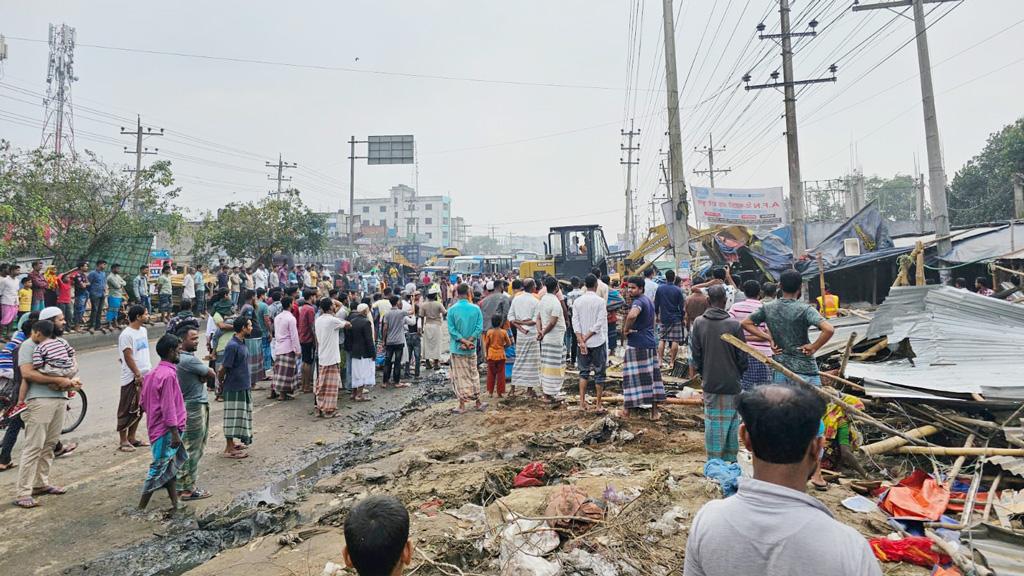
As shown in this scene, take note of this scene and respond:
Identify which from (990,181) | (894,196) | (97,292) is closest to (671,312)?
(97,292)

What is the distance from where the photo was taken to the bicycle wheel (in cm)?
766

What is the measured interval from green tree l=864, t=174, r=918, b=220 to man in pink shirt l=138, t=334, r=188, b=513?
72593 mm

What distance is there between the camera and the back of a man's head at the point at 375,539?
202 cm

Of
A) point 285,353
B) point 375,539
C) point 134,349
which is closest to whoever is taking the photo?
point 375,539

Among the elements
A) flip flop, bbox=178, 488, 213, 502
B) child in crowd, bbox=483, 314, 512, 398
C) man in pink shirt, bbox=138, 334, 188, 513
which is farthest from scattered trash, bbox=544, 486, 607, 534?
child in crowd, bbox=483, 314, 512, 398

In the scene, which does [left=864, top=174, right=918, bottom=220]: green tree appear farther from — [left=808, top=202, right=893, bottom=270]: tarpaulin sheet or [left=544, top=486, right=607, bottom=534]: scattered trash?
[left=544, top=486, right=607, bottom=534]: scattered trash

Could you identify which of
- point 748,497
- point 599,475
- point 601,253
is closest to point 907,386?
point 599,475

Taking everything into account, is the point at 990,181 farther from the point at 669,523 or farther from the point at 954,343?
the point at 669,523

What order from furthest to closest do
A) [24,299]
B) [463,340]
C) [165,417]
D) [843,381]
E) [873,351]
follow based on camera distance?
[24,299] < [463,340] < [873,351] < [843,381] < [165,417]

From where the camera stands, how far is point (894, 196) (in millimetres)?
66750

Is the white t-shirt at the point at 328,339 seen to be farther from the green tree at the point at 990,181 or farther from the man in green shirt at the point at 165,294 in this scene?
the green tree at the point at 990,181

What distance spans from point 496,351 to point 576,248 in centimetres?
1103

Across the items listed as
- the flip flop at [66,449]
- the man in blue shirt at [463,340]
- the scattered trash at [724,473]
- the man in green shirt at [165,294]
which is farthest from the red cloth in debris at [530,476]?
the man in green shirt at [165,294]

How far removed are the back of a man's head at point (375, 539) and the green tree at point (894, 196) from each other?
242ft
